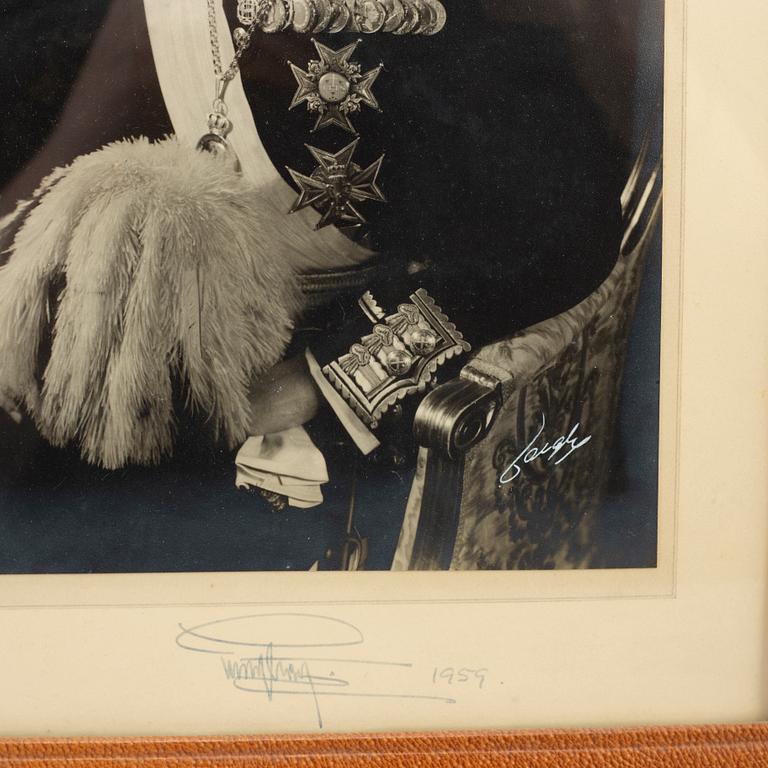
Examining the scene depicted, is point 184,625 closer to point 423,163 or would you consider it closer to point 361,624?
point 361,624

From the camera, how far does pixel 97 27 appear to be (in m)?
0.97

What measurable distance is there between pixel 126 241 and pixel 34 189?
0.14m

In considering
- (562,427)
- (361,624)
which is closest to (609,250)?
(562,427)

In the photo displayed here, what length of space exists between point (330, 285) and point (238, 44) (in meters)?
0.34

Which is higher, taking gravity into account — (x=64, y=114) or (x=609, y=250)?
(x=64, y=114)

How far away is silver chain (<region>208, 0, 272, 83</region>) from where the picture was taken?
969 millimetres

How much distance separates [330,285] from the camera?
39.3 inches

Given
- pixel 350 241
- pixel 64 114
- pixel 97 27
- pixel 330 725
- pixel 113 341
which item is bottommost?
pixel 330 725

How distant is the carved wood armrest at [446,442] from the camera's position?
1010 millimetres
